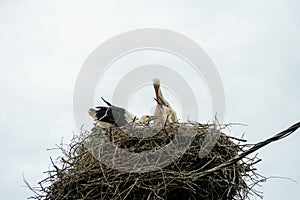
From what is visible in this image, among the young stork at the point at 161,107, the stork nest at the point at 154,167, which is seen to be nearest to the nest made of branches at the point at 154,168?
the stork nest at the point at 154,167

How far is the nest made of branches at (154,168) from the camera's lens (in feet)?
9.46

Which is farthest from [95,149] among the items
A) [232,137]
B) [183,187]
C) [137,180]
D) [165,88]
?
[165,88]

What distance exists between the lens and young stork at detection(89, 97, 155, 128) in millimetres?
3535

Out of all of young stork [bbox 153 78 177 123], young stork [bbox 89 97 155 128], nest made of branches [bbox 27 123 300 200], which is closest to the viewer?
nest made of branches [bbox 27 123 300 200]

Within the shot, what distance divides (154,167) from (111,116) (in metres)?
0.82

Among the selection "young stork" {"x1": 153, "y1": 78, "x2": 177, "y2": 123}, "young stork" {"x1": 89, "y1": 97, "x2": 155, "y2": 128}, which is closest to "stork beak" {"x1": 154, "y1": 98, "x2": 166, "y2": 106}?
"young stork" {"x1": 153, "y1": 78, "x2": 177, "y2": 123}

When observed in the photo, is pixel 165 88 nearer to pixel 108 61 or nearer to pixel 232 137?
pixel 108 61

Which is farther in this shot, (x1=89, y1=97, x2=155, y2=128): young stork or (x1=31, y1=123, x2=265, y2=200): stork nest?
(x1=89, y1=97, x2=155, y2=128): young stork

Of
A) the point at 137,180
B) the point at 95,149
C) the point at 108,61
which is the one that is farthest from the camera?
the point at 108,61

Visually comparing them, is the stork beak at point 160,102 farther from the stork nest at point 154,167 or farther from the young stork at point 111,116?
the stork nest at point 154,167

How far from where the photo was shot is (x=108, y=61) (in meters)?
3.82

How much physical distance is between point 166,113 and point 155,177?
1.07 metres

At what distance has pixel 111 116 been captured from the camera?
363cm

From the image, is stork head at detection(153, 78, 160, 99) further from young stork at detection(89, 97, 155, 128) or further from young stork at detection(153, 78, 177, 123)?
young stork at detection(89, 97, 155, 128)
